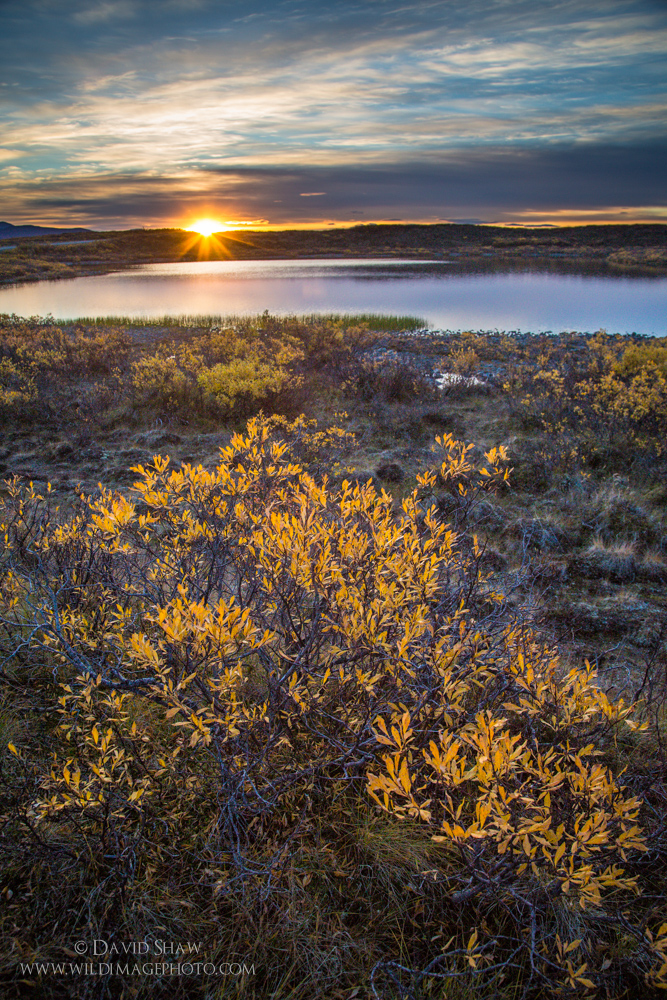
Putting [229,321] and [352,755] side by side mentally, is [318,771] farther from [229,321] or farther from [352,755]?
[229,321]

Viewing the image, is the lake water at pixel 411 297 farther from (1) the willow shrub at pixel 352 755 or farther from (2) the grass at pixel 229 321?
(1) the willow shrub at pixel 352 755

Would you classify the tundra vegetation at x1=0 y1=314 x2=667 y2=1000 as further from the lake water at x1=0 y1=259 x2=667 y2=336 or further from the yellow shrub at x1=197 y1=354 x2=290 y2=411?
the lake water at x1=0 y1=259 x2=667 y2=336

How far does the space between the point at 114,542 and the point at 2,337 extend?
14.1 meters

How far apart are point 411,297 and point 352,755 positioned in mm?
30559

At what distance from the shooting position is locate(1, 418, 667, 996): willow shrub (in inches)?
62.6

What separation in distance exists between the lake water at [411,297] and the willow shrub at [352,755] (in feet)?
64.5

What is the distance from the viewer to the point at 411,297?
2925 centimetres

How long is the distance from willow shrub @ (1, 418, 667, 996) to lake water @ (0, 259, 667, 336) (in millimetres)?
19654

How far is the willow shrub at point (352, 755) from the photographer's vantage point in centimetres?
159

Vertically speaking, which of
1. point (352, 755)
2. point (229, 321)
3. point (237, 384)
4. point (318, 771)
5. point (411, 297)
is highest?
point (411, 297)

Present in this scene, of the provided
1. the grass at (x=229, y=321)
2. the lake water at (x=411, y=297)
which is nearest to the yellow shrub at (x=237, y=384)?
the grass at (x=229, y=321)

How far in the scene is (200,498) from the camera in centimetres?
267

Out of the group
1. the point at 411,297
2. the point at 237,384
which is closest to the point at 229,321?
the point at 237,384

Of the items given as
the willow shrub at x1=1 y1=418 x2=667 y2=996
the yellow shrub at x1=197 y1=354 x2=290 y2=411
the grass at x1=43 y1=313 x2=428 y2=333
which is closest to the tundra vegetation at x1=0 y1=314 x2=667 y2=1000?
the willow shrub at x1=1 y1=418 x2=667 y2=996
